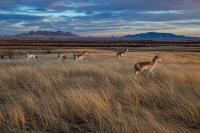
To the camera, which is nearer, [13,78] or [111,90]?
[111,90]

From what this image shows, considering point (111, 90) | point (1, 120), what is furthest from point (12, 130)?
point (111, 90)

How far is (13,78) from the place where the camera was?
12.8 m

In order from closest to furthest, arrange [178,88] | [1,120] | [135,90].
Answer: [1,120] → [135,90] → [178,88]

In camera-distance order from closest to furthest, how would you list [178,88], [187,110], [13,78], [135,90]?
1. [187,110]
2. [135,90]
3. [178,88]
4. [13,78]

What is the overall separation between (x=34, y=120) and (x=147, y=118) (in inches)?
84.5

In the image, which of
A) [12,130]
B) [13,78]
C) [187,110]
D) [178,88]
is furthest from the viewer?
[13,78]

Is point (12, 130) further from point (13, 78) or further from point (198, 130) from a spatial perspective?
point (13, 78)

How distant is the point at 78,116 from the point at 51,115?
0.57 metres

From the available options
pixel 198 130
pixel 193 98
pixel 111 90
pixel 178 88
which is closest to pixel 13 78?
pixel 111 90

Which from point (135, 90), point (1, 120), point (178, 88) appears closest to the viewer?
point (1, 120)

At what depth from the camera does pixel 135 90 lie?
31.9ft

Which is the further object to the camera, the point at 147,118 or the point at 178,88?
the point at 178,88

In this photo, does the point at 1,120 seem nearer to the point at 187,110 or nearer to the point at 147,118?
the point at 147,118

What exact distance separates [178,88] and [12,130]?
601cm
